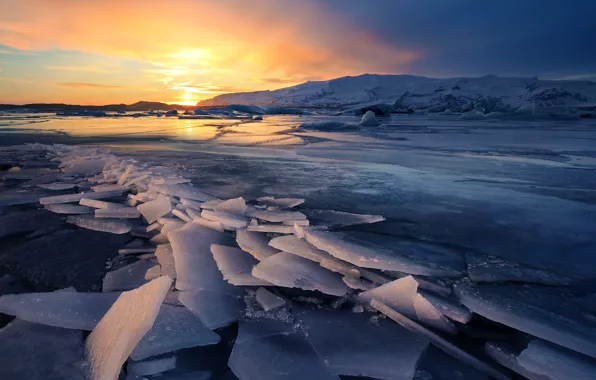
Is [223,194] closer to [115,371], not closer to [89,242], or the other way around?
[89,242]

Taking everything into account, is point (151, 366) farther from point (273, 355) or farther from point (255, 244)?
point (255, 244)

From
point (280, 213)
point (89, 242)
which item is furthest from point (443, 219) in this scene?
point (89, 242)

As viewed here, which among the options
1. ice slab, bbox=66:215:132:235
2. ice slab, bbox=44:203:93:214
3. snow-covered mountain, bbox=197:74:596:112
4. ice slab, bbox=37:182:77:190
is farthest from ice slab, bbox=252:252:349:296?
snow-covered mountain, bbox=197:74:596:112

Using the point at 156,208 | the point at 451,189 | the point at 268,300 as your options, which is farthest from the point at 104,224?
the point at 451,189

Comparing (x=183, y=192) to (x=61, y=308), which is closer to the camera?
(x=61, y=308)

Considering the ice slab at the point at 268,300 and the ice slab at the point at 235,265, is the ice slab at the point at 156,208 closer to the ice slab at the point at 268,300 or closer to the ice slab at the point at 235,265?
A: the ice slab at the point at 235,265

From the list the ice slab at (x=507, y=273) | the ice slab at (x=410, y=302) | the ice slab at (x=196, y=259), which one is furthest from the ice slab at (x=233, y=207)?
the ice slab at (x=507, y=273)

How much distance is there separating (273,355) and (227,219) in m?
0.91

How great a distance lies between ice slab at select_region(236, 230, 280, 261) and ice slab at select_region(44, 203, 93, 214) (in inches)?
46.6

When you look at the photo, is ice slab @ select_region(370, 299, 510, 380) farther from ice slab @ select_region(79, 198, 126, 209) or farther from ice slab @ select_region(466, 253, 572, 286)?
ice slab @ select_region(79, 198, 126, 209)

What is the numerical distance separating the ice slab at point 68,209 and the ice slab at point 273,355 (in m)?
1.65

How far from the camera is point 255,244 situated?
4.98ft

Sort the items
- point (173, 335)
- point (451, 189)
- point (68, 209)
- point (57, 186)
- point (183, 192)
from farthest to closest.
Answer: point (57, 186) < point (451, 189) < point (183, 192) < point (68, 209) < point (173, 335)

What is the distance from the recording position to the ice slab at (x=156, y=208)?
1989 millimetres
